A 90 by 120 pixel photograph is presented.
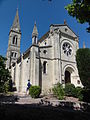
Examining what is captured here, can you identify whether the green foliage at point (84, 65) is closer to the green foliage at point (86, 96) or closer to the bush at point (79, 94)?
the bush at point (79, 94)

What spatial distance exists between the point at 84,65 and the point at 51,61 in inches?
283

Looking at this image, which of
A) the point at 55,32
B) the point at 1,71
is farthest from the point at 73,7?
the point at 55,32

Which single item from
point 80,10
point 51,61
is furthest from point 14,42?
point 80,10

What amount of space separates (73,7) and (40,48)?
15130 mm

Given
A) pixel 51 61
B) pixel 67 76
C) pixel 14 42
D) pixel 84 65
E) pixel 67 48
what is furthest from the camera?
pixel 14 42

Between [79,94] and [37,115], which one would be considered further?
[79,94]

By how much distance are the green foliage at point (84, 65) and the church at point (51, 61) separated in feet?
18.4

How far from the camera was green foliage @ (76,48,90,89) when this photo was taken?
15.8 metres

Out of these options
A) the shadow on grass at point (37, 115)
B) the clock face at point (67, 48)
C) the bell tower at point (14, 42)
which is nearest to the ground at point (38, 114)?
the shadow on grass at point (37, 115)

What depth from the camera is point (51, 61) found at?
22094 millimetres

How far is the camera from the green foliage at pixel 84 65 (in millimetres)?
15848

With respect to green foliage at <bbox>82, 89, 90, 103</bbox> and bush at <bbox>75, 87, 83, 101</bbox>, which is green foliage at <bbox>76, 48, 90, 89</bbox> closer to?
bush at <bbox>75, 87, 83, 101</bbox>

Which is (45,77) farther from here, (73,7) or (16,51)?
(16,51)

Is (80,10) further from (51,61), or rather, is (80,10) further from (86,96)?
(51,61)
